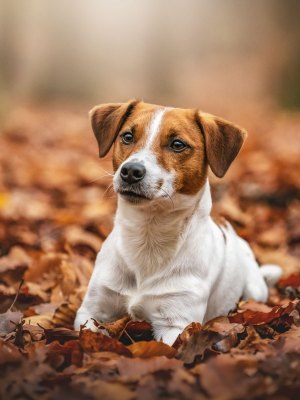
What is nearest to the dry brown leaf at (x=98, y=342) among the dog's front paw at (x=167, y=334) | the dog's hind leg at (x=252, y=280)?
→ the dog's front paw at (x=167, y=334)

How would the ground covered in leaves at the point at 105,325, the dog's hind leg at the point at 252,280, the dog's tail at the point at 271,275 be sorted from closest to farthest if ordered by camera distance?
the ground covered in leaves at the point at 105,325 → the dog's hind leg at the point at 252,280 → the dog's tail at the point at 271,275

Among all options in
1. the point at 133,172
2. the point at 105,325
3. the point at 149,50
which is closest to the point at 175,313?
the point at 105,325

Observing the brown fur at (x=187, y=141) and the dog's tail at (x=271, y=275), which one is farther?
the dog's tail at (x=271, y=275)

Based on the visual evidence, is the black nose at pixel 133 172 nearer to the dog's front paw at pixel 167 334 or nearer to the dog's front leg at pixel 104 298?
the dog's front leg at pixel 104 298

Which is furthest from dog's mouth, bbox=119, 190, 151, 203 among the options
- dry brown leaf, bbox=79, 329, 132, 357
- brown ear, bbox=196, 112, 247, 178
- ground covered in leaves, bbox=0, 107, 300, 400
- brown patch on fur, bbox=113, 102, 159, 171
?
dry brown leaf, bbox=79, 329, 132, 357

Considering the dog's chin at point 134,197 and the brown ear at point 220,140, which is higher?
the brown ear at point 220,140

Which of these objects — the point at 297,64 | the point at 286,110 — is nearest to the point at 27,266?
the point at 286,110

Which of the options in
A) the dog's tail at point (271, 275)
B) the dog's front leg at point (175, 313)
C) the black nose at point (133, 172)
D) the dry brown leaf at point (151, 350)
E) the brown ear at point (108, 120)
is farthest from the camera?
the dog's tail at point (271, 275)

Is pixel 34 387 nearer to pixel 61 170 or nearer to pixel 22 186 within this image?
pixel 22 186

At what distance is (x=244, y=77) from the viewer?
2328 cm

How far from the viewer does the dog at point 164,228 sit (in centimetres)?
378

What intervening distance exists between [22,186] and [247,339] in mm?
5264

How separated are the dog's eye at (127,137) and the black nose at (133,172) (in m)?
0.38

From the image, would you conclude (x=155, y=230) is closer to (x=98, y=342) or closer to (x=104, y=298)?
(x=104, y=298)
